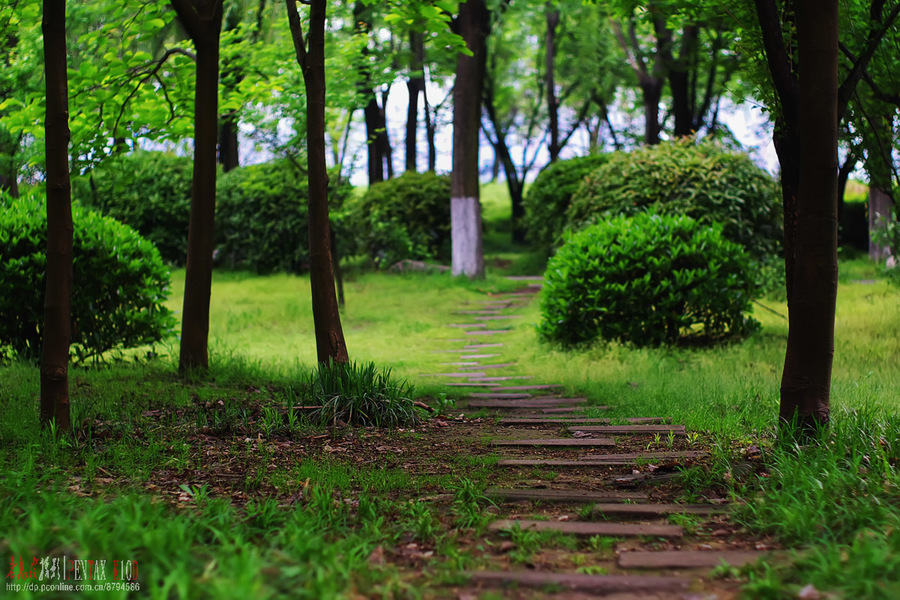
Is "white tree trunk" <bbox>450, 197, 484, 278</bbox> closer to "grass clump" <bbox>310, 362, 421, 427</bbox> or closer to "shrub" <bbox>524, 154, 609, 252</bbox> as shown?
"shrub" <bbox>524, 154, 609, 252</bbox>

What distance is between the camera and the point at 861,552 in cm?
267

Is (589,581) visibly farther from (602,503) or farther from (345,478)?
(345,478)

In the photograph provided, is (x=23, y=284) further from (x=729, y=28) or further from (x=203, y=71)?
(x=729, y=28)

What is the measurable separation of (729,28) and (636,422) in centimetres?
369

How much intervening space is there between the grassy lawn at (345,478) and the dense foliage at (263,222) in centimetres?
867

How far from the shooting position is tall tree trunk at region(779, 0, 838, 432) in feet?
13.5

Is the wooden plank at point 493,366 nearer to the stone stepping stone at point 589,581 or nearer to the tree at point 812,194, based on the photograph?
the tree at point 812,194

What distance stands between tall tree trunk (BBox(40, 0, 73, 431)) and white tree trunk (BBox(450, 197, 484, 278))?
37.6ft

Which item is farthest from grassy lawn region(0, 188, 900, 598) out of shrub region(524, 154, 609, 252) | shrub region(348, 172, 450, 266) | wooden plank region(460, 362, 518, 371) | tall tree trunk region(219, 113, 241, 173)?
tall tree trunk region(219, 113, 241, 173)

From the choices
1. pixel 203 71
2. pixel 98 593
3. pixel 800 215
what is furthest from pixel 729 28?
pixel 98 593

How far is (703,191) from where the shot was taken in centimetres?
1109

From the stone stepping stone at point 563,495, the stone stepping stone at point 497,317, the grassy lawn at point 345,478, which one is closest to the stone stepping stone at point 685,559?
the grassy lawn at point 345,478

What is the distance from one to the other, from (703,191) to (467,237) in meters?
5.78

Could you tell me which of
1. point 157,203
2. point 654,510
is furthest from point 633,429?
point 157,203
